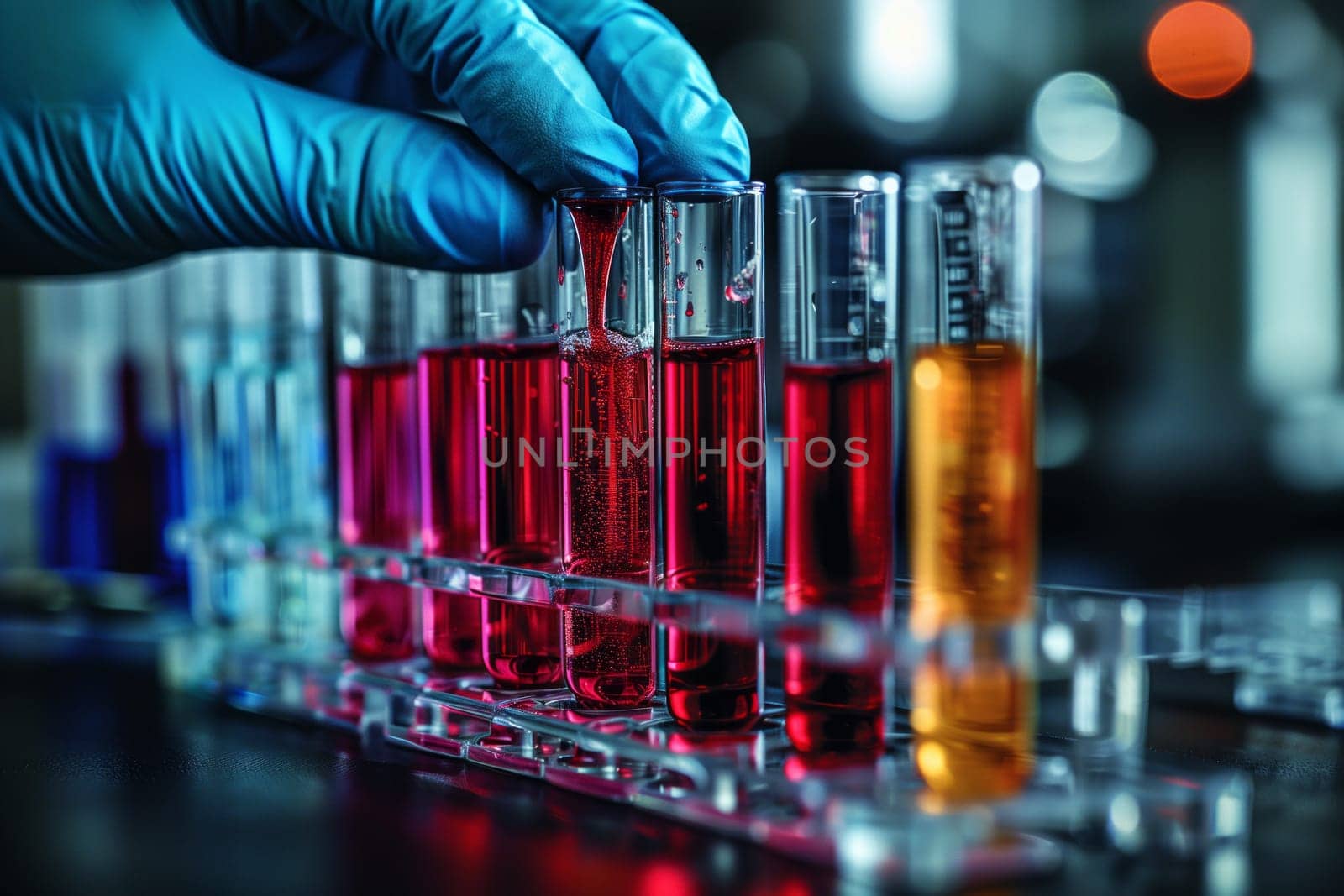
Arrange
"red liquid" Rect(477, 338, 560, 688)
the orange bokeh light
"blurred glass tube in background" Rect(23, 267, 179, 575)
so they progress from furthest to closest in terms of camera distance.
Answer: the orange bokeh light, "blurred glass tube in background" Rect(23, 267, 179, 575), "red liquid" Rect(477, 338, 560, 688)

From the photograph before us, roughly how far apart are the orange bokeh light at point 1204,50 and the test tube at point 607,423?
10.7 feet

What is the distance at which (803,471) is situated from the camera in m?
0.99

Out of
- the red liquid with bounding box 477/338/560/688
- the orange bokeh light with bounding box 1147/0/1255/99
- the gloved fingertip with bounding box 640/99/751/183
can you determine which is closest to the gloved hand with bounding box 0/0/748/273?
the gloved fingertip with bounding box 640/99/751/183

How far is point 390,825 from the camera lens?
0.97 metres

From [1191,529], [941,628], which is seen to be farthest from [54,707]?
[1191,529]

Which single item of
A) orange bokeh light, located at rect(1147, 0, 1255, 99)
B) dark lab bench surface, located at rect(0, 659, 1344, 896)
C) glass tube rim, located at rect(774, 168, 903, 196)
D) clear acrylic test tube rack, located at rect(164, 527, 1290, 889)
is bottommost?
dark lab bench surface, located at rect(0, 659, 1344, 896)

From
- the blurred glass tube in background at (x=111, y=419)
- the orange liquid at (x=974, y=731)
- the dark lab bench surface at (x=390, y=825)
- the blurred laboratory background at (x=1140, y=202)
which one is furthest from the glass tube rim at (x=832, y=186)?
the blurred laboratory background at (x=1140, y=202)

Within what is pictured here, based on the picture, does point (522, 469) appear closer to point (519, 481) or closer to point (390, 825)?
point (519, 481)

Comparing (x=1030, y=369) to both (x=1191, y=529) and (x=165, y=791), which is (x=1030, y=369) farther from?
(x=1191, y=529)

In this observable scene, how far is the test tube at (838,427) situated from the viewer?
961 millimetres

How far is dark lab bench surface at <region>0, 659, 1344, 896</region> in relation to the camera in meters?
0.84

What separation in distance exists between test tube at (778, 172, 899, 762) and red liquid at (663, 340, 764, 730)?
1.3 inches

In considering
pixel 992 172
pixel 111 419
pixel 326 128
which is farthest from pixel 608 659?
pixel 111 419

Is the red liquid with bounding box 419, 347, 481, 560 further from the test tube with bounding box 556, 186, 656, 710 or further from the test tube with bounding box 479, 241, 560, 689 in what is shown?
the test tube with bounding box 556, 186, 656, 710
